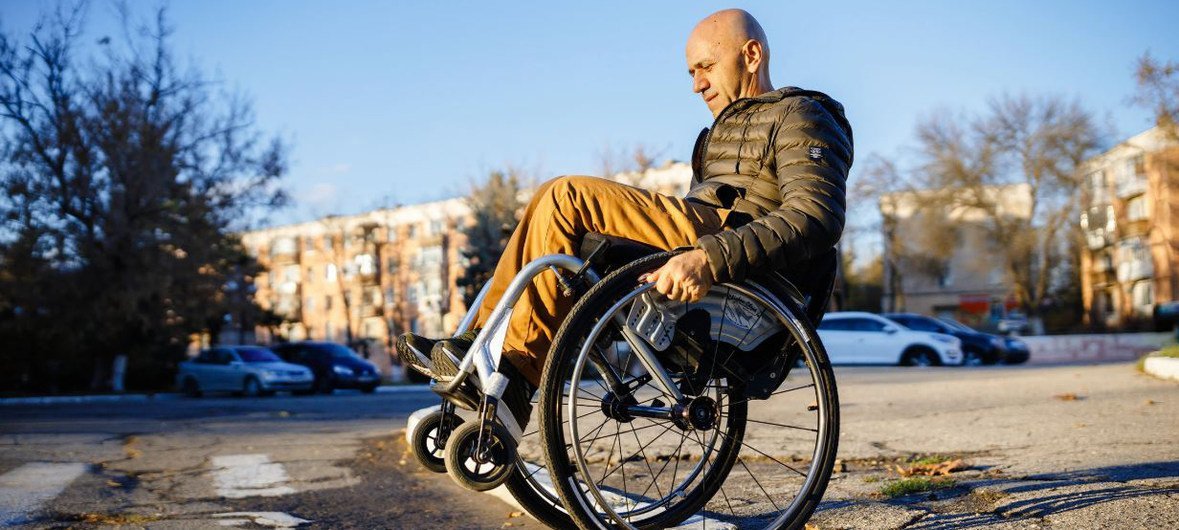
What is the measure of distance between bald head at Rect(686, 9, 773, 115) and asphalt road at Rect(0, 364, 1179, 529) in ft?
5.08

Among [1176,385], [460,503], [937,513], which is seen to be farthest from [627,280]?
[1176,385]

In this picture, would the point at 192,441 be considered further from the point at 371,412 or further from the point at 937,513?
the point at 937,513

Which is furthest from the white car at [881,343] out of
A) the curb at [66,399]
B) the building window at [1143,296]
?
the building window at [1143,296]

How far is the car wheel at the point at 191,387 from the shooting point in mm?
29219

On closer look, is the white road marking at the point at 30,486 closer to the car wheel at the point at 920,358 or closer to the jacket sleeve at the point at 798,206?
the jacket sleeve at the point at 798,206

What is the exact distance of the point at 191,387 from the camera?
2955 cm

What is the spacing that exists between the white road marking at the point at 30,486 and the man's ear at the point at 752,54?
363 cm

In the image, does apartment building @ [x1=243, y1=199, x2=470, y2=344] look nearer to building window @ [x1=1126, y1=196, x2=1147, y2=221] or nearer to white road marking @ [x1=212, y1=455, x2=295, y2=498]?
building window @ [x1=1126, y1=196, x2=1147, y2=221]

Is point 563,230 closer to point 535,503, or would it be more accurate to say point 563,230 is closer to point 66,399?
point 535,503

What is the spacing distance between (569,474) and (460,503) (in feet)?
7.53

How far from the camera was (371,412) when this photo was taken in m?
13.5

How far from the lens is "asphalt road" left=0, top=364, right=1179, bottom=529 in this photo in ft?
12.1

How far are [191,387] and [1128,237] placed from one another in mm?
51421

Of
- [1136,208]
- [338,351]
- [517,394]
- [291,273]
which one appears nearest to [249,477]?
[517,394]
